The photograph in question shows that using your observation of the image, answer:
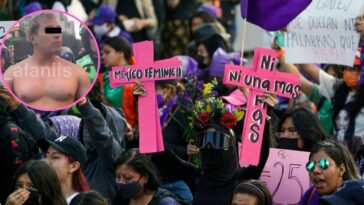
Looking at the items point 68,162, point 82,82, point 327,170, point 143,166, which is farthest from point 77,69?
point 327,170

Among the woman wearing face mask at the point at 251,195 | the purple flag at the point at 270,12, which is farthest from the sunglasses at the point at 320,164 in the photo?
the purple flag at the point at 270,12

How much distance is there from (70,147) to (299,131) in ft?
6.09

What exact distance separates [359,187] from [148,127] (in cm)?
206

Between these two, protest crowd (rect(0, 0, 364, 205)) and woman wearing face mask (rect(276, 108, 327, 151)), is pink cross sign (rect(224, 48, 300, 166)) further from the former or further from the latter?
woman wearing face mask (rect(276, 108, 327, 151))

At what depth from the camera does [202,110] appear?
847cm

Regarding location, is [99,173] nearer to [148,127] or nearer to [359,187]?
[148,127]

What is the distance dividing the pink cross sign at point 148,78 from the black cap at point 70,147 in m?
0.46

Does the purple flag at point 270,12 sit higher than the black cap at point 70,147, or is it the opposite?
the purple flag at point 270,12

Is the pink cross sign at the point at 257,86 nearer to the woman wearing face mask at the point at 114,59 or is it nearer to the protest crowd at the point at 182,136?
the protest crowd at the point at 182,136

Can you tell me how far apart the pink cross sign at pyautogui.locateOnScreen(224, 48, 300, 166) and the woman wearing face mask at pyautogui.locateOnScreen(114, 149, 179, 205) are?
24.5 inches

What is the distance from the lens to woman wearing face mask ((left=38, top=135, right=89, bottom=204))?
846cm

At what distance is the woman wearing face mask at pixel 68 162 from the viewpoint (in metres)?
8.46

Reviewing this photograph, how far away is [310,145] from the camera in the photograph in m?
9.16

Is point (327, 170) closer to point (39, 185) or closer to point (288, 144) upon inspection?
point (288, 144)
